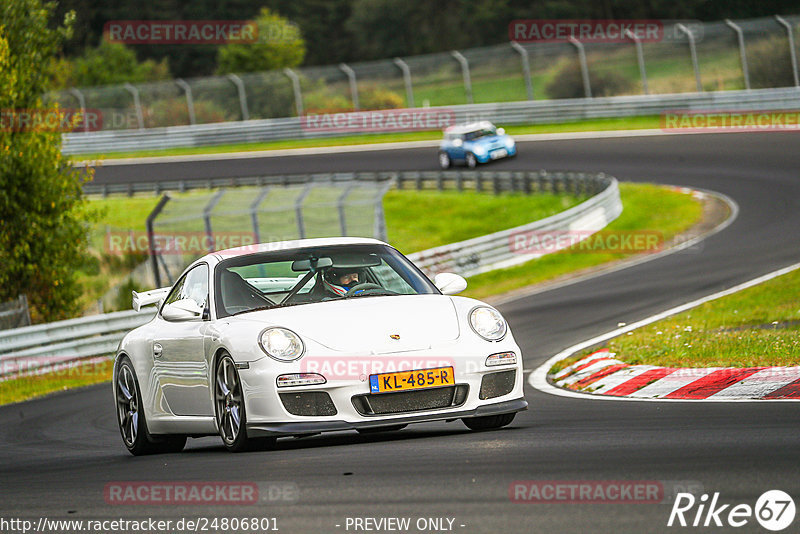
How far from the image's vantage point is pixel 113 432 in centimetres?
1145

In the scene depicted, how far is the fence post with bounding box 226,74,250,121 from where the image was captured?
2024 inches

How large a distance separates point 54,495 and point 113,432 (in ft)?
15.1

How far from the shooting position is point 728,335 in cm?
1209

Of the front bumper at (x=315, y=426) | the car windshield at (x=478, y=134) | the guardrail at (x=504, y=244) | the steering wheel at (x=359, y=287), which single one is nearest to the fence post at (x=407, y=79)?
the car windshield at (x=478, y=134)

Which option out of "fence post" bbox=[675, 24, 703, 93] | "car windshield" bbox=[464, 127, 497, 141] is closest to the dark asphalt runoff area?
"car windshield" bbox=[464, 127, 497, 141]

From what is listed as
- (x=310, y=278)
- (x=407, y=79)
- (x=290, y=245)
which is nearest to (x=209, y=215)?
(x=290, y=245)

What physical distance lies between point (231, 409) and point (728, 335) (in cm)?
599

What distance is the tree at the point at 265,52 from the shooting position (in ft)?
243

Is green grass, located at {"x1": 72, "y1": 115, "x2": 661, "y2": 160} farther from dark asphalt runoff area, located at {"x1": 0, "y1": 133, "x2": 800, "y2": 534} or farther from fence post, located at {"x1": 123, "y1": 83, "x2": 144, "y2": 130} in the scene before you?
dark asphalt runoff area, located at {"x1": 0, "y1": 133, "x2": 800, "y2": 534}

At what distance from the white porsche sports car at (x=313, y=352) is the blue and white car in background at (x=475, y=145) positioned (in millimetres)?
33080

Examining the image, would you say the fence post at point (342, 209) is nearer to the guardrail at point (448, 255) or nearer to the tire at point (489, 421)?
the guardrail at point (448, 255)

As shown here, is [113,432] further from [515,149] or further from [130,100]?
[130,100]

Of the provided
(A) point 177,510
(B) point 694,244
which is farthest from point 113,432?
(B) point 694,244

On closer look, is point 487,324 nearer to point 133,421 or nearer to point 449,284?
point 449,284
